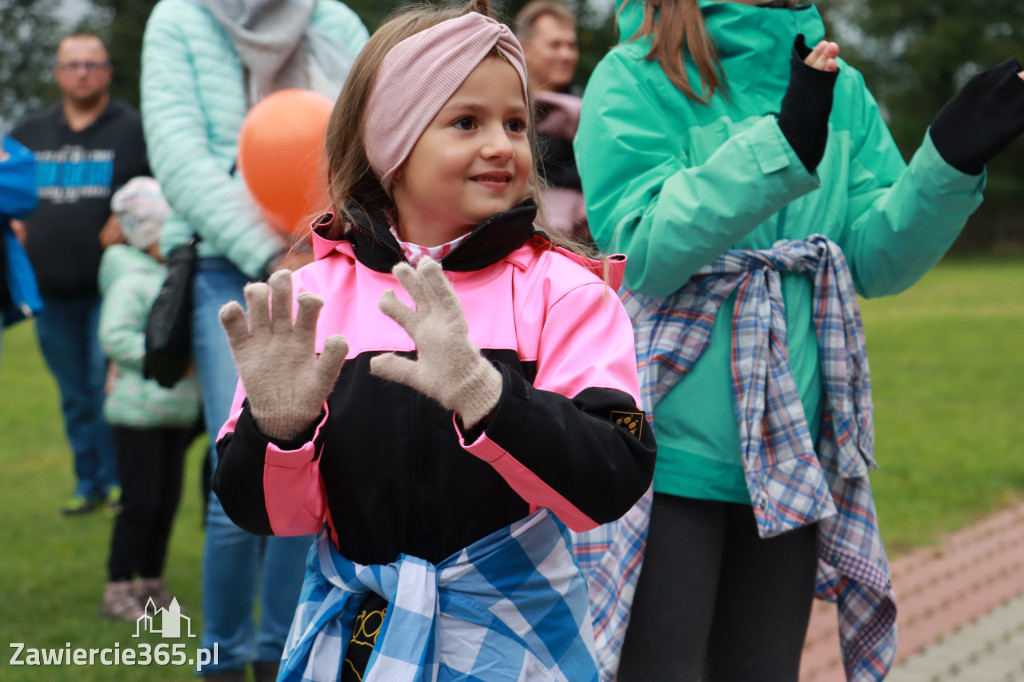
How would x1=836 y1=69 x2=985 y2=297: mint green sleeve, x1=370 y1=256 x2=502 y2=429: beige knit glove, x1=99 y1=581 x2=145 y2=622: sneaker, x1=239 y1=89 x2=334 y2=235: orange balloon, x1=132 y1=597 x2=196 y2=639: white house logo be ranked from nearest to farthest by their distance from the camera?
x1=370 y1=256 x2=502 y2=429: beige knit glove → x1=836 y1=69 x2=985 y2=297: mint green sleeve → x1=239 y1=89 x2=334 y2=235: orange balloon → x1=132 y1=597 x2=196 y2=639: white house logo → x1=99 y1=581 x2=145 y2=622: sneaker

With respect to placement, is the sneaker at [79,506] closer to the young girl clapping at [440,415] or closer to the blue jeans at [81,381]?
the blue jeans at [81,381]

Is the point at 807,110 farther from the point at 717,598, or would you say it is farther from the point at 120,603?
the point at 120,603

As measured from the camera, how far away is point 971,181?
7.45 ft

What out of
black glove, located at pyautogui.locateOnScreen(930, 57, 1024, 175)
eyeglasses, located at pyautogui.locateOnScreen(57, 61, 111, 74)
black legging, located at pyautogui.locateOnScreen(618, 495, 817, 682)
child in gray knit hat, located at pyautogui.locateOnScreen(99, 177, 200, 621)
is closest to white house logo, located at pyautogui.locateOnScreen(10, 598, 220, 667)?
child in gray knit hat, located at pyautogui.locateOnScreen(99, 177, 200, 621)

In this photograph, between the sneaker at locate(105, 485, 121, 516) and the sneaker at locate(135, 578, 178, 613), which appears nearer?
the sneaker at locate(135, 578, 178, 613)

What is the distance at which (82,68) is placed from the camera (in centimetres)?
677

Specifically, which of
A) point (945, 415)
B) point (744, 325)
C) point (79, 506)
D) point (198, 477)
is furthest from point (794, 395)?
point (945, 415)

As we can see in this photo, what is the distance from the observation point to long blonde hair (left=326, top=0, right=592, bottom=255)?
1973 millimetres

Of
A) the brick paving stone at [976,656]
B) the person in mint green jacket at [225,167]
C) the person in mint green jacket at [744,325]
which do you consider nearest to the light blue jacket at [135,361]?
the person in mint green jacket at [225,167]

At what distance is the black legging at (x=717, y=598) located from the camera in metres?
2.37

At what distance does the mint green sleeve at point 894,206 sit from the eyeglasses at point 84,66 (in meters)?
5.38

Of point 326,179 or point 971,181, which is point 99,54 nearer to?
point 326,179

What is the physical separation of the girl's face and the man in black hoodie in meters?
5.27

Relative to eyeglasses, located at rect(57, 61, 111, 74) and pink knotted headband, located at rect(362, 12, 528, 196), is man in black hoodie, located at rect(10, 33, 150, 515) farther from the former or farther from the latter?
pink knotted headband, located at rect(362, 12, 528, 196)
